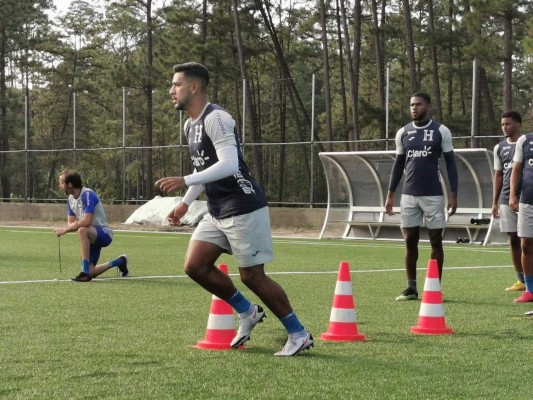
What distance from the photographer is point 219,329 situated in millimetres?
7582

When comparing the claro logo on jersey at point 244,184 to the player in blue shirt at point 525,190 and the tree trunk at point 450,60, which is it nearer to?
the player in blue shirt at point 525,190

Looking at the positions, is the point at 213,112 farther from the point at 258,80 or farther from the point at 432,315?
the point at 258,80

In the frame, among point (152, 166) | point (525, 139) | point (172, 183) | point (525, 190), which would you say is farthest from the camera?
point (152, 166)

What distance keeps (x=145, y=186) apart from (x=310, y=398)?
34.1 meters

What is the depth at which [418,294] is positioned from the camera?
38.6 feet

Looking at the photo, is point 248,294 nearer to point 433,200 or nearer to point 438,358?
point 433,200

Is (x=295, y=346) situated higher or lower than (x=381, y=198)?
lower

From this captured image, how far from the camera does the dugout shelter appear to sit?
24.4 meters

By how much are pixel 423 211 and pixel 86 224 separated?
4627 mm

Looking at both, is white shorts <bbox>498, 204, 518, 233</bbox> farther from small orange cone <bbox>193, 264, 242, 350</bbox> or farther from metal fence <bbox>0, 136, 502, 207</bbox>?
metal fence <bbox>0, 136, 502, 207</bbox>

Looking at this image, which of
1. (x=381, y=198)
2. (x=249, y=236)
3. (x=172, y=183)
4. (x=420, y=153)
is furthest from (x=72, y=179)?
(x=381, y=198)

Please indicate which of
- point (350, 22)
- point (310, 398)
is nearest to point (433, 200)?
point (310, 398)

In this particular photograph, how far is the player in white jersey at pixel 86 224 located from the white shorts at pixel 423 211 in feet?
14.1

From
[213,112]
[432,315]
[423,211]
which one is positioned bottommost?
[432,315]
